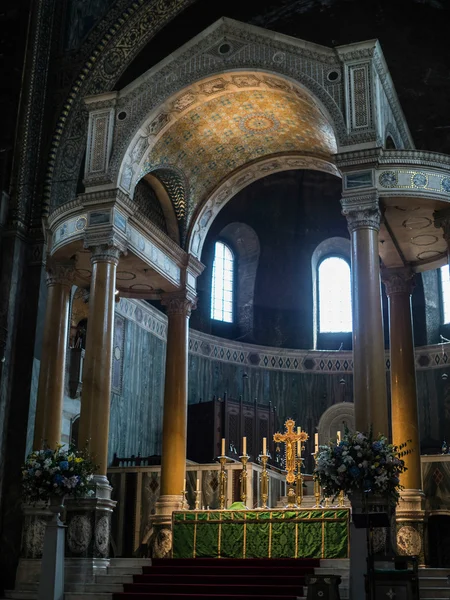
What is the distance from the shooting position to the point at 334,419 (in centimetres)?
2661

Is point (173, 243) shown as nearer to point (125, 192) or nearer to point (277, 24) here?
point (125, 192)

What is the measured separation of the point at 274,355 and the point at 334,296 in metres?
3.40

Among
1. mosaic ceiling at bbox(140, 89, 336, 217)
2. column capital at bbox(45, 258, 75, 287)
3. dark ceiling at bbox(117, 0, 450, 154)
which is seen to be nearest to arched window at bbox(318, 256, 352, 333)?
mosaic ceiling at bbox(140, 89, 336, 217)

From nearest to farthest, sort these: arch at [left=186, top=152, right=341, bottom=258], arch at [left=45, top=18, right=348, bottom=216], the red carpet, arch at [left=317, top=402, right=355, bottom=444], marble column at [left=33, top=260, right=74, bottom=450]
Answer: the red carpet → arch at [left=45, top=18, right=348, bottom=216] → marble column at [left=33, top=260, right=74, bottom=450] → arch at [left=186, top=152, right=341, bottom=258] → arch at [left=317, top=402, right=355, bottom=444]

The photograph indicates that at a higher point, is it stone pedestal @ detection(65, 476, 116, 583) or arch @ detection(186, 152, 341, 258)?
arch @ detection(186, 152, 341, 258)

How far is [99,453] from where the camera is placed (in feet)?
51.8

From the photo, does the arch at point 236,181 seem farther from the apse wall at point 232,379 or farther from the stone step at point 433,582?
the stone step at point 433,582

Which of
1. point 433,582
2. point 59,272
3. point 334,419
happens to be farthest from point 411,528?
point 334,419

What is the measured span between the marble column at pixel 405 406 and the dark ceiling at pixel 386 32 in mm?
3603

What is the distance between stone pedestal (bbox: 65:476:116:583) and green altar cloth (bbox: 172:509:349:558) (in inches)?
62.7

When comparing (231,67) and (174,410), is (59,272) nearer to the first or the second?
(174,410)

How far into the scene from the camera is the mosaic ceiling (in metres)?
18.6

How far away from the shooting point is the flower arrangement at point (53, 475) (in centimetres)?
1429

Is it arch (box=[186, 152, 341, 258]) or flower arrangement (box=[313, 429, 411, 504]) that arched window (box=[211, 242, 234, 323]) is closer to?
arch (box=[186, 152, 341, 258])
